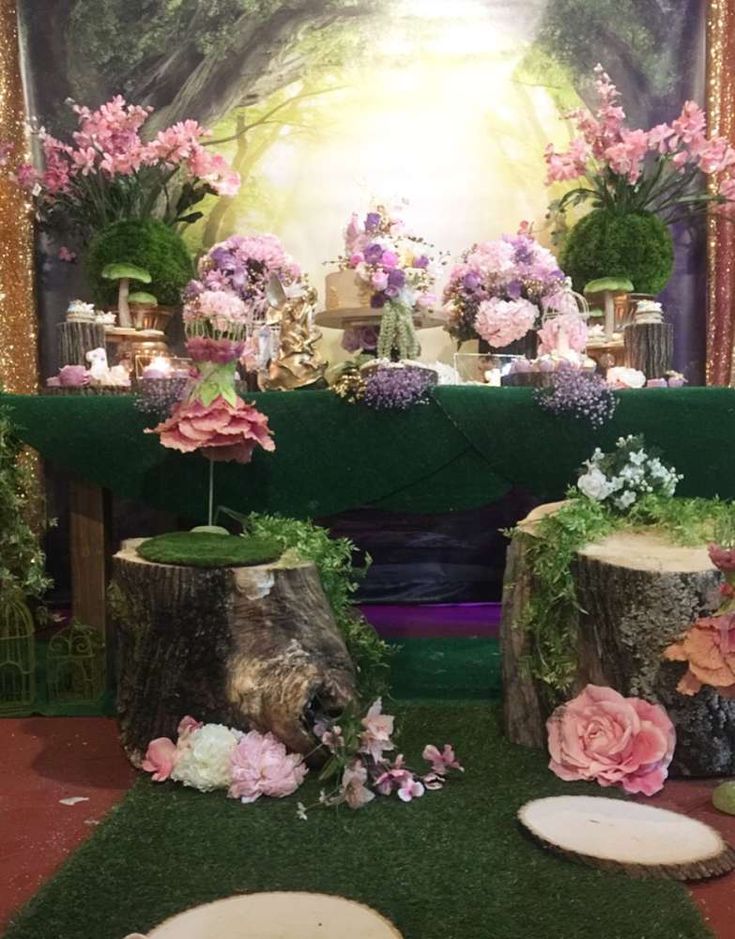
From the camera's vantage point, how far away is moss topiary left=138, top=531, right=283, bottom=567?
7.89 feet

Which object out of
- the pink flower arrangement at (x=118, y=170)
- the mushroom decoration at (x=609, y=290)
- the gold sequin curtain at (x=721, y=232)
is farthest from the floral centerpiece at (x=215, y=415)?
the gold sequin curtain at (x=721, y=232)

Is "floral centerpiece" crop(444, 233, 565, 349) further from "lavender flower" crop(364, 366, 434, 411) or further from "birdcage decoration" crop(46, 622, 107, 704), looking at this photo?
"birdcage decoration" crop(46, 622, 107, 704)

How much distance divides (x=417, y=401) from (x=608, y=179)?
5.61 feet

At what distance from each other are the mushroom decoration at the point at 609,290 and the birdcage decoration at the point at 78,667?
7.81ft

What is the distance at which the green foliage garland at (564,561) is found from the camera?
247 centimetres

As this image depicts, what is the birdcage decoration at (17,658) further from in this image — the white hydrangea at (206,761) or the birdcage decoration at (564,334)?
the birdcage decoration at (564,334)

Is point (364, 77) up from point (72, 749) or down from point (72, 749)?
up

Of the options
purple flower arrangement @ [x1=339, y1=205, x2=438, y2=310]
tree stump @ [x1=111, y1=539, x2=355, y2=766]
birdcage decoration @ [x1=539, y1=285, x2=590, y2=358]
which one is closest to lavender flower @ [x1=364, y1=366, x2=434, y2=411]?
purple flower arrangement @ [x1=339, y1=205, x2=438, y2=310]

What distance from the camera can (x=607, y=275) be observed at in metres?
3.82

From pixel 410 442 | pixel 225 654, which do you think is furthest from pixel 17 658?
pixel 410 442

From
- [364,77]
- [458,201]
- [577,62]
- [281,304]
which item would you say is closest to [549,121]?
[577,62]

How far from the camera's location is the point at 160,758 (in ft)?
7.81

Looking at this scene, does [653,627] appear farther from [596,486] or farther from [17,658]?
[17,658]

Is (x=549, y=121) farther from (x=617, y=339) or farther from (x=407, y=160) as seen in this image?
(x=617, y=339)
